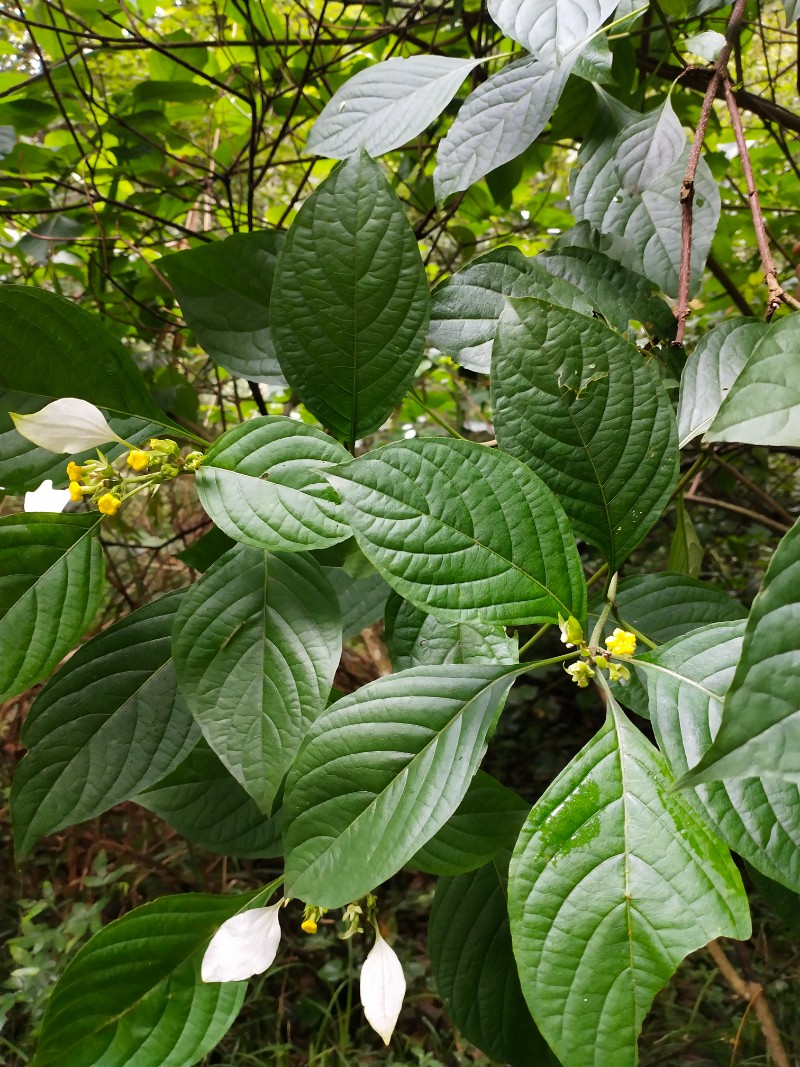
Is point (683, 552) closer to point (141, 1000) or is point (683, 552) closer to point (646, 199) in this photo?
point (646, 199)

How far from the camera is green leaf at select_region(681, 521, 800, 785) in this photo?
0.22 meters

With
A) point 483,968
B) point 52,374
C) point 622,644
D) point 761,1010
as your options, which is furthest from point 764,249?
point 761,1010

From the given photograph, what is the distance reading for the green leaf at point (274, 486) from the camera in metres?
0.40

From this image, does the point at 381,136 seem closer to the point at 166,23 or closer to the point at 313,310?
the point at 313,310

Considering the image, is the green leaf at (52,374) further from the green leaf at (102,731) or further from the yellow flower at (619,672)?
the yellow flower at (619,672)

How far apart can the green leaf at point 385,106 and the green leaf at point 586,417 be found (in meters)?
0.32

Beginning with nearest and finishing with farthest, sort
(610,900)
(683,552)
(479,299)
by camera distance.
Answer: (610,900) < (479,299) < (683,552)

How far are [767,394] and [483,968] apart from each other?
1.72 ft

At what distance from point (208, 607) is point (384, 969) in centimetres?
28

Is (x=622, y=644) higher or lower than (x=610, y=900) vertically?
higher

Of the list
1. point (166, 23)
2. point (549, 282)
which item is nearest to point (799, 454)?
point (549, 282)

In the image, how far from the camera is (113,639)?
1.75 feet

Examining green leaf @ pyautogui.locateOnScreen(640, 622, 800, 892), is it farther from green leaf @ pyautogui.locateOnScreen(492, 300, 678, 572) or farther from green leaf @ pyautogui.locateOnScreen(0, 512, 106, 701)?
green leaf @ pyautogui.locateOnScreen(0, 512, 106, 701)

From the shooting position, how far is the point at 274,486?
1.37ft
